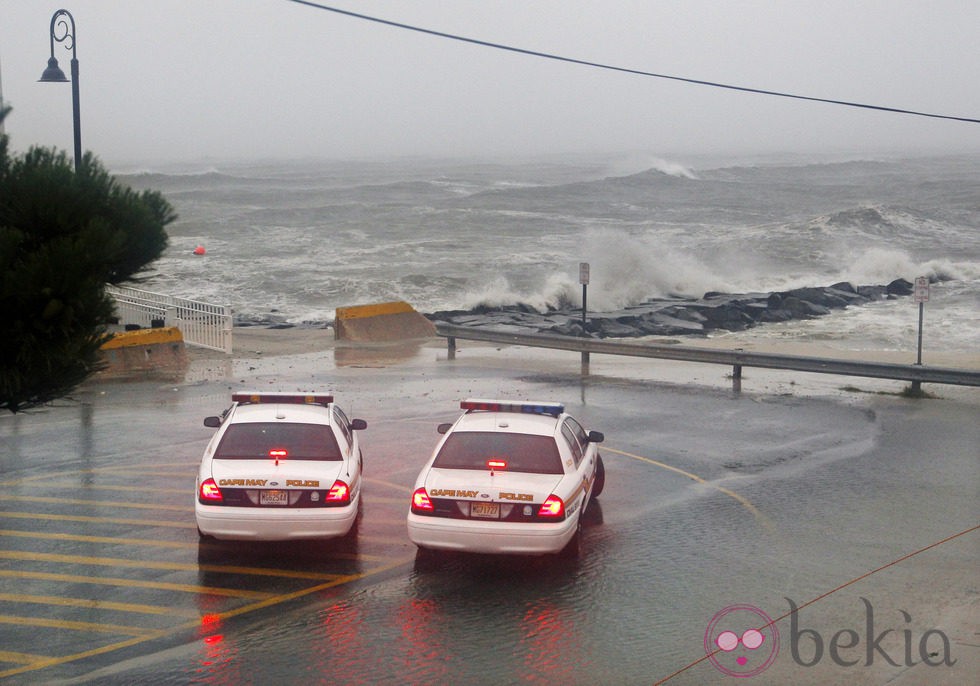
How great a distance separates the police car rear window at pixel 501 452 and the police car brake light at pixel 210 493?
2.02 meters

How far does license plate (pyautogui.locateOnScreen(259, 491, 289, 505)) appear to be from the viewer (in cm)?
1023

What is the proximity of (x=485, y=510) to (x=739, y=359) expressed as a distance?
12618 millimetres

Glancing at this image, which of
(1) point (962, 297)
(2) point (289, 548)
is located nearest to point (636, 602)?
(2) point (289, 548)

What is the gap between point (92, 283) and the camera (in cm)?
754

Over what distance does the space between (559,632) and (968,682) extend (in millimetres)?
2887

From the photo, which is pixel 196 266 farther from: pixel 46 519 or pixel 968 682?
pixel 968 682

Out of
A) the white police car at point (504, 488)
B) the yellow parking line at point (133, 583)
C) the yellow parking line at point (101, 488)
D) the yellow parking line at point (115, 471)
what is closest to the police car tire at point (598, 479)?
the white police car at point (504, 488)

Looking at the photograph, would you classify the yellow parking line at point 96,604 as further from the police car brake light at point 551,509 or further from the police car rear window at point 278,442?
the police car brake light at point 551,509

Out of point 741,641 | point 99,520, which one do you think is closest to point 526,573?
point 741,641

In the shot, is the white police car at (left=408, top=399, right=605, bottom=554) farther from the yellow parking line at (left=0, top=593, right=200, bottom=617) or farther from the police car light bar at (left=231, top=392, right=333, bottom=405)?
the yellow parking line at (left=0, top=593, right=200, bottom=617)

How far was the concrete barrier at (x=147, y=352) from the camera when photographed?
22234 mm

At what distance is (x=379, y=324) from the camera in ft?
92.1

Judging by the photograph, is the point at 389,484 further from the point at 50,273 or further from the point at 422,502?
the point at 50,273

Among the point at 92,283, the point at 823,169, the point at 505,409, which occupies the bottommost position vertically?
the point at 505,409
